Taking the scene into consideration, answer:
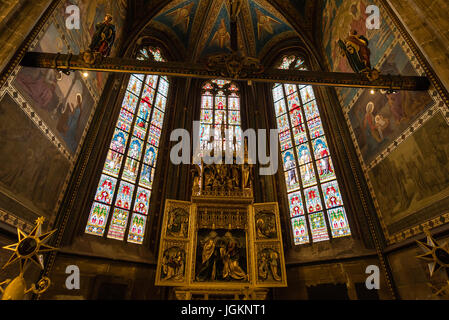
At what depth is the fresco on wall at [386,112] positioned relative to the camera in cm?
677

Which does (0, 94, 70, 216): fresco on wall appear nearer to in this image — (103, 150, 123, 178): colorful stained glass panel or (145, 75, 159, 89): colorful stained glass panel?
(103, 150, 123, 178): colorful stained glass panel

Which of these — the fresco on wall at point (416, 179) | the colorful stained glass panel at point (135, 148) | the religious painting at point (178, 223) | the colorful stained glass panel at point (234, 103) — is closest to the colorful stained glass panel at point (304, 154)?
the fresco on wall at point (416, 179)

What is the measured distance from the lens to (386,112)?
7.80m

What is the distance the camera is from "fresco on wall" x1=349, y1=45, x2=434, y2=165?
6.77m

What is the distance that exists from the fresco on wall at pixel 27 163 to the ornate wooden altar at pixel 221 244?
3.10 metres

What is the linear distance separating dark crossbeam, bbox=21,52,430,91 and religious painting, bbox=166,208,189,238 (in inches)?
149

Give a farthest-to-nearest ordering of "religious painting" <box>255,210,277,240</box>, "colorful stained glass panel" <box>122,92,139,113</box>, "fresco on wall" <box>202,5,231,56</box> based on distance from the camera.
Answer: "fresco on wall" <box>202,5,231,56</box>
"colorful stained glass panel" <box>122,92,139,113</box>
"religious painting" <box>255,210,277,240</box>

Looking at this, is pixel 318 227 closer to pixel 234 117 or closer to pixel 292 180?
pixel 292 180

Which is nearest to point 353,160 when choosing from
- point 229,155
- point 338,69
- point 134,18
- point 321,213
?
point 321,213

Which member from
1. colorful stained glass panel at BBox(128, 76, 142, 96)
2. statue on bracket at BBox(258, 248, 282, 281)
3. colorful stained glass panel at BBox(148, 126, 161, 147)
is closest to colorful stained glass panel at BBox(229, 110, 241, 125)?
colorful stained glass panel at BBox(148, 126, 161, 147)

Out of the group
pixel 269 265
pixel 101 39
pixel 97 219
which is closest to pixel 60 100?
pixel 101 39

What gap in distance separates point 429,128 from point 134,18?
480 inches

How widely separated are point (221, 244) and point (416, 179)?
5327mm
